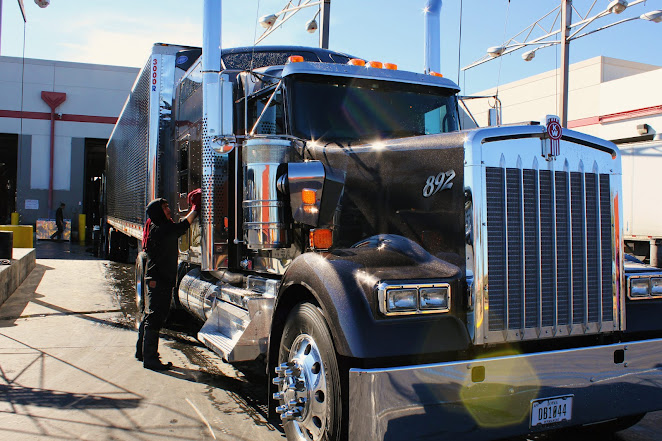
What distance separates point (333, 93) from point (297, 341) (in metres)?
2.20

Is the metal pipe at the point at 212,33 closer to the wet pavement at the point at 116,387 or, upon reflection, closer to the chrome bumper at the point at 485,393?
the wet pavement at the point at 116,387

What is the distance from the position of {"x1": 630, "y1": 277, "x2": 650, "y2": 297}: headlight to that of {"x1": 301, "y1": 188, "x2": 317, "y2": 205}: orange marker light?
7.16 ft

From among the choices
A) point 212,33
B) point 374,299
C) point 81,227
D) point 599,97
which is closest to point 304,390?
point 374,299

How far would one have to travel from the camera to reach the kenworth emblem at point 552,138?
347 centimetres

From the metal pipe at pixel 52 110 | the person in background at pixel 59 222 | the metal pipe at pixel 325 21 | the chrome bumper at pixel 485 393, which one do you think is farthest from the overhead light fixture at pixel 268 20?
the metal pipe at pixel 52 110

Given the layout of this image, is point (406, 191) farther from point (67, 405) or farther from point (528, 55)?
point (528, 55)

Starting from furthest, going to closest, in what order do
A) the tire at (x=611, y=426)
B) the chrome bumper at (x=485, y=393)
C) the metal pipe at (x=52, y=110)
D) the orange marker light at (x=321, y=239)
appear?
1. the metal pipe at (x=52, y=110)
2. the tire at (x=611, y=426)
3. the orange marker light at (x=321, y=239)
4. the chrome bumper at (x=485, y=393)

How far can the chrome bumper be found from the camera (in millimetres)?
2920

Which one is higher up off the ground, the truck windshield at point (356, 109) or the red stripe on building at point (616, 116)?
the red stripe on building at point (616, 116)

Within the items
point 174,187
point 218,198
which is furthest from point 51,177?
point 218,198

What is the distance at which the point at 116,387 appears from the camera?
526cm

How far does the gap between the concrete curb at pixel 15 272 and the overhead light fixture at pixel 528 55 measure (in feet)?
49.1

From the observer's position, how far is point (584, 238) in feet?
11.9

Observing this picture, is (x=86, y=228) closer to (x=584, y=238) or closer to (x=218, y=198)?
(x=218, y=198)
